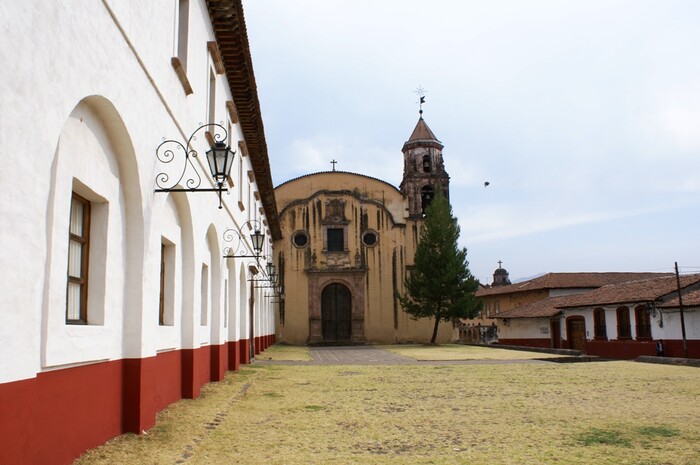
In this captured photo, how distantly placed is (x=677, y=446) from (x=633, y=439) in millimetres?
433

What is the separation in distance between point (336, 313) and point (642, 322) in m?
16.4

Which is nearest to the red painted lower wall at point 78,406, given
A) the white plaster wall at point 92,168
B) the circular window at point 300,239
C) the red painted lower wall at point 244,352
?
the white plaster wall at point 92,168

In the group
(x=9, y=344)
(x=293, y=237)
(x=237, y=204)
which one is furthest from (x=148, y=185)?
(x=293, y=237)

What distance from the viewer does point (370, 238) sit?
36.7 metres

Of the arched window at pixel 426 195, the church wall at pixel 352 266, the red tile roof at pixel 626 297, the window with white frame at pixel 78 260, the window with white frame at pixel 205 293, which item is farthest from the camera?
the arched window at pixel 426 195

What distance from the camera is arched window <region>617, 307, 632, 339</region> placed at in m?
28.3

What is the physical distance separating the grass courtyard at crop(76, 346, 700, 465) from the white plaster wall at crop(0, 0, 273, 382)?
113cm

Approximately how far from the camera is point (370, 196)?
37.6 m

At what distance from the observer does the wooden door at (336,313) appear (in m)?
36.1

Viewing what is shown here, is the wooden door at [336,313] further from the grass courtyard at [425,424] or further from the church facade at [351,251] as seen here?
the grass courtyard at [425,424]

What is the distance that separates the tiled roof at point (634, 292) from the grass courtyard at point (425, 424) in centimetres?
1546

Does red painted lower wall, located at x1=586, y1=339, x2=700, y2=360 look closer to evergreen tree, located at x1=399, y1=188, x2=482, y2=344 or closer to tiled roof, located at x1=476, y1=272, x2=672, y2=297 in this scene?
evergreen tree, located at x1=399, y1=188, x2=482, y2=344

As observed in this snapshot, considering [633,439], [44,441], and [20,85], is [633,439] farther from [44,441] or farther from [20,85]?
[20,85]

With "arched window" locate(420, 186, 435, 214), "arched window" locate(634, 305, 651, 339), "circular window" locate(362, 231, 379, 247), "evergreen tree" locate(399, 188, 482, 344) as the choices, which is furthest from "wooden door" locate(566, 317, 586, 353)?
"circular window" locate(362, 231, 379, 247)
